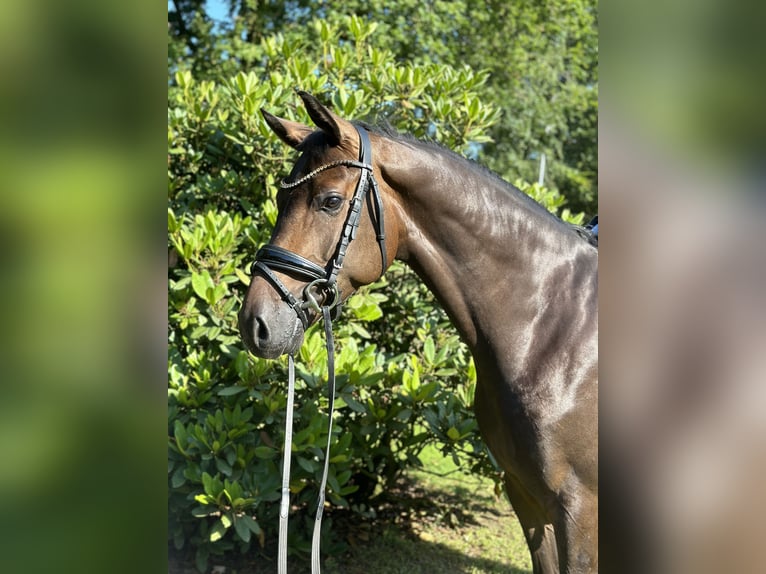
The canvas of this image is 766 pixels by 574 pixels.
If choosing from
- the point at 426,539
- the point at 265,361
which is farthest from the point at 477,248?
the point at 426,539

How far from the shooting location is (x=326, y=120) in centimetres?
205

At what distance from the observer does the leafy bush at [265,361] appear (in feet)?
10.7

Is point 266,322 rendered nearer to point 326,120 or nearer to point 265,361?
point 326,120

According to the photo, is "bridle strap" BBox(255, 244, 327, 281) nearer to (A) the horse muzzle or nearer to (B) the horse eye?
(A) the horse muzzle

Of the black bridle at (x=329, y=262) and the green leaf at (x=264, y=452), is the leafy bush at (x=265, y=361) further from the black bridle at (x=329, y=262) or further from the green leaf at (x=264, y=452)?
the black bridle at (x=329, y=262)

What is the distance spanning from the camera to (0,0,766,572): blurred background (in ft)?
1.43

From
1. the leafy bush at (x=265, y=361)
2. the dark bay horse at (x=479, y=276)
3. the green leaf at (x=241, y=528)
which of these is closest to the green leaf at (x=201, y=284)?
the leafy bush at (x=265, y=361)

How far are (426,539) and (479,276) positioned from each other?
2699 mm

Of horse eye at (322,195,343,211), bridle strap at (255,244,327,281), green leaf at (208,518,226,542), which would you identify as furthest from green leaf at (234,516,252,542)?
horse eye at (322,195,343,211)

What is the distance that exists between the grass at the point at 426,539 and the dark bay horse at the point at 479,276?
1.91 m

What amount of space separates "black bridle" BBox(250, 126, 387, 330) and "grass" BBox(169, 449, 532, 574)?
2267 mm

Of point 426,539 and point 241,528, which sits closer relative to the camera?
point 241,528
